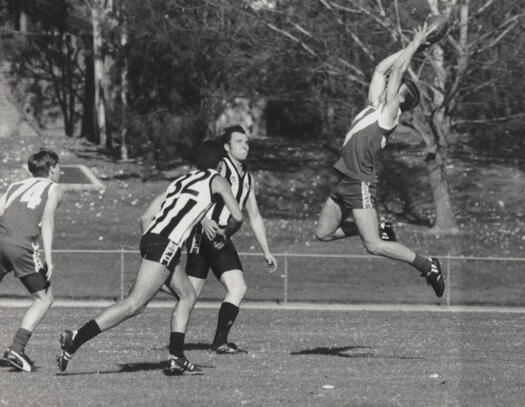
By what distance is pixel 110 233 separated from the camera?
1067 inches

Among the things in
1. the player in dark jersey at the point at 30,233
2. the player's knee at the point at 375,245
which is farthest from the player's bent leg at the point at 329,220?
the player in dark jersey at the point at 30,233

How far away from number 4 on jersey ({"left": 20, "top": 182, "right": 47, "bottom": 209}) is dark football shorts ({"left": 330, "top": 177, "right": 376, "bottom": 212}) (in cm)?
246

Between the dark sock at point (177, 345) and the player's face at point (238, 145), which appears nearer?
the dark sock at point (177, 345)

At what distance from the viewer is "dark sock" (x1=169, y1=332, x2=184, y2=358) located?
9.48 metres

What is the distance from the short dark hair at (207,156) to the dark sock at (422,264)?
5.98 feet

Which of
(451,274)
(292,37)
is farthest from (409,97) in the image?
(292,37)

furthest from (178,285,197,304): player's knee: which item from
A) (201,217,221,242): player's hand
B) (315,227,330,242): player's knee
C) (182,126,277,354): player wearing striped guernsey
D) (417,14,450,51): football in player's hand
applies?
(417,14,450,51): football in player's hand

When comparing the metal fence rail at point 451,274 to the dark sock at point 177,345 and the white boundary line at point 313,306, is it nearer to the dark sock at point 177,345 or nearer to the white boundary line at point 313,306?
the white boundary line at point 313,306

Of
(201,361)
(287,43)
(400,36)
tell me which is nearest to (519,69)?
(400,36)

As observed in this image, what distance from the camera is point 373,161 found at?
33.5 ft

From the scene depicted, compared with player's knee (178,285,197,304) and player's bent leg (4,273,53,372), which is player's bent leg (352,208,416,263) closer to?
player's knee (178,285,197,304)

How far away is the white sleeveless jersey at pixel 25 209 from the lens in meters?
9.51

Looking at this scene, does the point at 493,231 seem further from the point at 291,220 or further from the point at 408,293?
the point at 408,293

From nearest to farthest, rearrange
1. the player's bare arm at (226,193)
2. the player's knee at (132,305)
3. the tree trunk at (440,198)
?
the player's knee at (132,305) → the player's bare arm at (226,193) → the tree trunk at (440,198)
